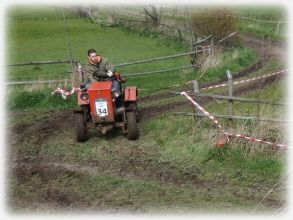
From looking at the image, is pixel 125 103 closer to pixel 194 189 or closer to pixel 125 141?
pixel 125 141

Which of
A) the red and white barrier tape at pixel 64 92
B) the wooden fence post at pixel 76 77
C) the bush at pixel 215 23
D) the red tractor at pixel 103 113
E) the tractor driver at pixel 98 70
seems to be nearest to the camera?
the red tractor at pixel 103 113

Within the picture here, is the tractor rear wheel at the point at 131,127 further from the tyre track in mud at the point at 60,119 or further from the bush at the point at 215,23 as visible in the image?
the bush at the point at 215,23

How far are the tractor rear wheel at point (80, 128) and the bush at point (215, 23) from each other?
10.8m

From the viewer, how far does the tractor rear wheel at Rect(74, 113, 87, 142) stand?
315 inches

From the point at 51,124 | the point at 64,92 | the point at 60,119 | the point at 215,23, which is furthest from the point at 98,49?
the point at 51,124

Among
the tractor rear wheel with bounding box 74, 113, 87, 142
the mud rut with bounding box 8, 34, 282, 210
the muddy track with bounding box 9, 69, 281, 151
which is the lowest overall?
the mud rut with bounding box 8, 34, 282, 210

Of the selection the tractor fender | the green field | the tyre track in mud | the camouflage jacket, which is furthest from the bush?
the camouflage jacket

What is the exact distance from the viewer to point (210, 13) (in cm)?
1794

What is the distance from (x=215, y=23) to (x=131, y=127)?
10942 mm

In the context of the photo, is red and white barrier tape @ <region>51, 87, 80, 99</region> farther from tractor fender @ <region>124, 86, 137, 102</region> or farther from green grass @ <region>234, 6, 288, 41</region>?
green grass @ <region>234, 6, 288, 41</region>

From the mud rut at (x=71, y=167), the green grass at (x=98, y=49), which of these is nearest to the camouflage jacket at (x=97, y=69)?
the mud rut at (x=71, y=167)

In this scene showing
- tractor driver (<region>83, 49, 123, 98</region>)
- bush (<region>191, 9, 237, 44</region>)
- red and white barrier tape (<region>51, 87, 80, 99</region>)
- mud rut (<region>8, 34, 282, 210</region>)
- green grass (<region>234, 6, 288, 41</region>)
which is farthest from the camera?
green grass (<region>234, 6, 288, 41</region>)

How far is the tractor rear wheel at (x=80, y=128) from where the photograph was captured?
7.99m

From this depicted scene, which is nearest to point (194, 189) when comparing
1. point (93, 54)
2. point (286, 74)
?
point (93, 54)
